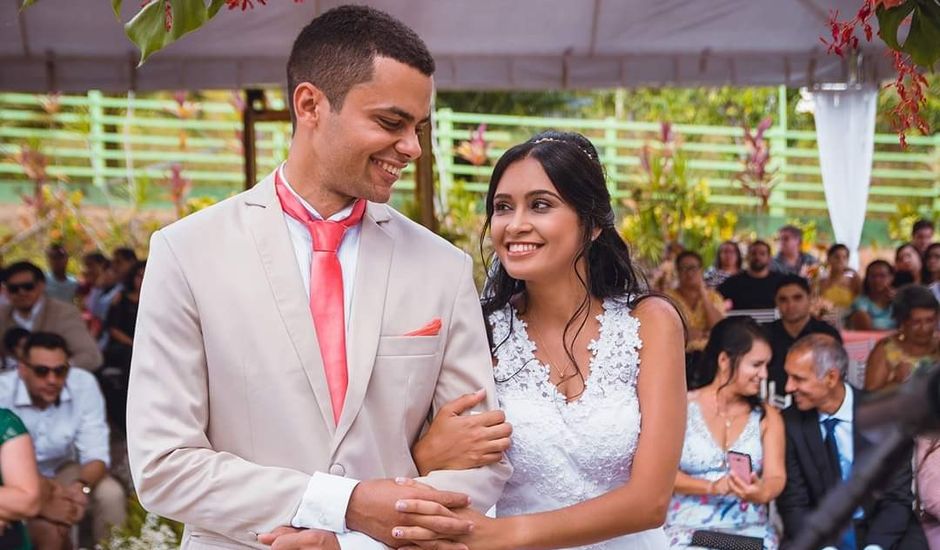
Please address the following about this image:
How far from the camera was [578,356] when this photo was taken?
318 cm

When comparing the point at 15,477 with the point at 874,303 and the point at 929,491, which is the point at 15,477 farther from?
the point at 874,303

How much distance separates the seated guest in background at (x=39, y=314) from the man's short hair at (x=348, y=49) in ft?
18.9

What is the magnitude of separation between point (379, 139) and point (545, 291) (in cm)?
93

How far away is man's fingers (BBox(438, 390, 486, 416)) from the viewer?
244 cm

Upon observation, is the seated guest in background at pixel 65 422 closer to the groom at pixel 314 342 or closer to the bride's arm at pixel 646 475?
the bride's arm at pixel 646 475

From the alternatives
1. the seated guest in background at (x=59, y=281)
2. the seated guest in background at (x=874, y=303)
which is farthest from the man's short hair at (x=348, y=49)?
the seated guest in background at (x=59, y=281)

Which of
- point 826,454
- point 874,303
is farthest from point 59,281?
point 826,454

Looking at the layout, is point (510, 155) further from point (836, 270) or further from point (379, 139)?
point (836, 270)

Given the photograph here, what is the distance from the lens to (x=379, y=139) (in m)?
2.36

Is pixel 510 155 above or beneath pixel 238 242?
above

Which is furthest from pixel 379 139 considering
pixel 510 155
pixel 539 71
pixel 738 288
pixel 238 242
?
pixel 738 288

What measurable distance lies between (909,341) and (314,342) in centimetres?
518

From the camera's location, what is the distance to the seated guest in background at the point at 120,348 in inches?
320

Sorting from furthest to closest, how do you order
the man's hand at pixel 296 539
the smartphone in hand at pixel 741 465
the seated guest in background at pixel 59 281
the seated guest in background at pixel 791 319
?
the seated guest in background at pixel 59 281 → the seated guest in background at pixel 791 319 → the smartphone in hand at pixel 741 465 → the man's hand at pixel 296 539
